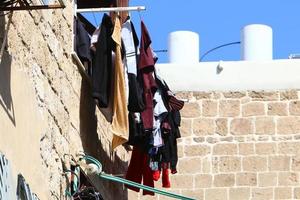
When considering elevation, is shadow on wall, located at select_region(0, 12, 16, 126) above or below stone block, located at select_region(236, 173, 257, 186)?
above

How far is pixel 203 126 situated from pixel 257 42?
151 cm

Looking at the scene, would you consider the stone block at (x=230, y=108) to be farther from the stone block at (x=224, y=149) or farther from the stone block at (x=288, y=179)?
the stone block at (x=288, y=179)

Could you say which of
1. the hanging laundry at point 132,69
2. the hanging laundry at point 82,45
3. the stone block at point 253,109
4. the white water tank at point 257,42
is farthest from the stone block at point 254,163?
the hanging laundry at point 82,45

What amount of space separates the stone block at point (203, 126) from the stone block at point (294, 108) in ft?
3.37

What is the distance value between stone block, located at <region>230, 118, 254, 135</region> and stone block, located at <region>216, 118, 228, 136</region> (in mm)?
78

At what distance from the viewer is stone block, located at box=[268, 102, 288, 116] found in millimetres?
13570

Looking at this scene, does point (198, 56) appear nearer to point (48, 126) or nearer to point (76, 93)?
point (76, 93)

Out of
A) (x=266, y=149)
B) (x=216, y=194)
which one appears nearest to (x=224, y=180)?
(x=216, y=194)

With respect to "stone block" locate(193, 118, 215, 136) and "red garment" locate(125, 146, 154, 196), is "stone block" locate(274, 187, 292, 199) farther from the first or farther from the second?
"red garment" locate(125, 146, 154, 196)

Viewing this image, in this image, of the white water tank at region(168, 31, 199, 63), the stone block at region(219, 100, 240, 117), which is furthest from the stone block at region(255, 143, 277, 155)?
the white water tank at region(168, 31, 199, 63)

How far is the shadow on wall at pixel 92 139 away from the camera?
9328 mm

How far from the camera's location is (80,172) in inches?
352

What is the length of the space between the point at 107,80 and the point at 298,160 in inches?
190

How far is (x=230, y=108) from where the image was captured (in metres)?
13.6
